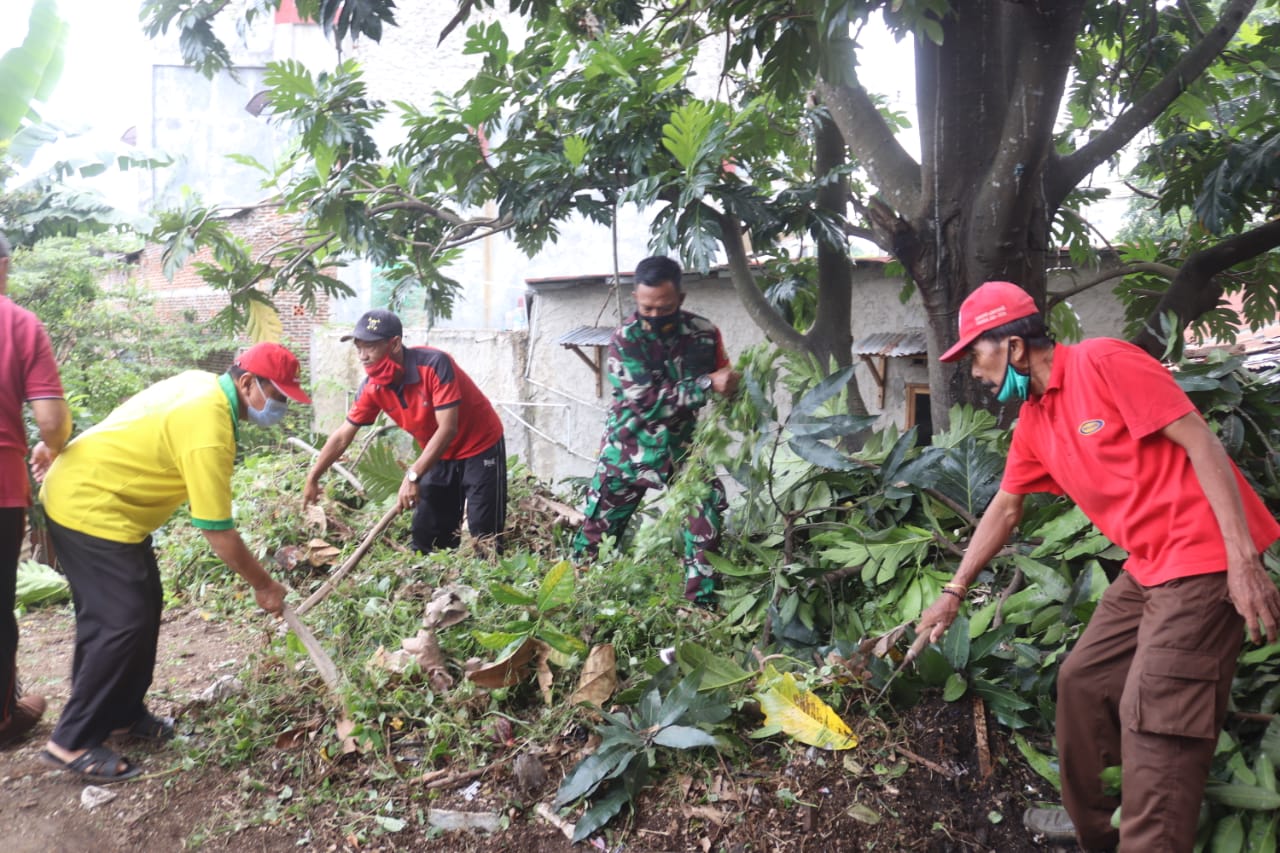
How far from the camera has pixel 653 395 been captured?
4.36 meters

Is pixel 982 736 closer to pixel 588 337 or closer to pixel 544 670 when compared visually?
pixel 544 670

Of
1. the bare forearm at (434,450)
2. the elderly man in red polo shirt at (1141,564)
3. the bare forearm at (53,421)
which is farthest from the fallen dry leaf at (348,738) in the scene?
the elderly man in red polo shirt at (1141,564)

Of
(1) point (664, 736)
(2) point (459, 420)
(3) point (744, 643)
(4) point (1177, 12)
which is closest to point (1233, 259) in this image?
(4) point (1177, 12)

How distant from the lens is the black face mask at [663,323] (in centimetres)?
426

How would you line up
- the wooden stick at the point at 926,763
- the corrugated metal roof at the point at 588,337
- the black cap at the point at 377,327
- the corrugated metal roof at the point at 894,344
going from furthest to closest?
the corrugated metal roof at the point at 588,337 → the corrugated metal roof at the point at 894,344 → the black cap at the point at 377,327 → the wooden stick at the point at 926,763

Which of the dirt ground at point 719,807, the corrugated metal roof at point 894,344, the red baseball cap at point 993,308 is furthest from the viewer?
the corrugated metal roof at point 894,344

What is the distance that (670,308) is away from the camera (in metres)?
4.23

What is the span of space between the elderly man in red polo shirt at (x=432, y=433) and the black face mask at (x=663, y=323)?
1.14 metres

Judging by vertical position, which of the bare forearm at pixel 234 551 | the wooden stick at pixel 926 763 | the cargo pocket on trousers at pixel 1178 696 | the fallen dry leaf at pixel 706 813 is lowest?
the fallen dry leaf at pixel 706 813

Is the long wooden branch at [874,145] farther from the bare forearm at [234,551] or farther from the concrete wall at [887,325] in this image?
the concrete wall at [887,325]

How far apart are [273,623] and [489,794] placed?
199 cm

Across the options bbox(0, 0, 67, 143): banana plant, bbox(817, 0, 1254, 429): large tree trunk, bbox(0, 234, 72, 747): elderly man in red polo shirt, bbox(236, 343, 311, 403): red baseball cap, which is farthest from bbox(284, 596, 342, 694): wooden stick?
bbox(0, 0, 67, 143): banana plant

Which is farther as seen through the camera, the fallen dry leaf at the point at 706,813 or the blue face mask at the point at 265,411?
the blue face mask at the point at 265,411

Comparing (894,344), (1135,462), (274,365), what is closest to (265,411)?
(274,365)
